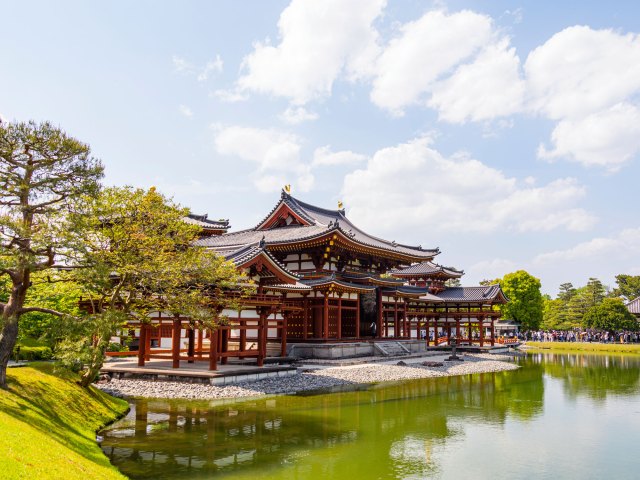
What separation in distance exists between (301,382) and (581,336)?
196 feet

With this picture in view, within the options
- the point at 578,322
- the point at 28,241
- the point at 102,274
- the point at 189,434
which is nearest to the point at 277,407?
the point at 189,434

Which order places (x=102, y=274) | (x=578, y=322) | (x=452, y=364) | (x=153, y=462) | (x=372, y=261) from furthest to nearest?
(x=578, y=322)
(x=372, y=261)
(x=452, y=364)
(x=102, y=274)
(x=153, y=462)

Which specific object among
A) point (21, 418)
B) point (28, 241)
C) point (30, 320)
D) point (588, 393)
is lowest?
point (588, 393)

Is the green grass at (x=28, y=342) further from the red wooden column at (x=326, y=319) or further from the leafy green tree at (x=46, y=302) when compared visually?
the red wooden column at (x=326, y=319)

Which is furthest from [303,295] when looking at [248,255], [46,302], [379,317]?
[46,302]

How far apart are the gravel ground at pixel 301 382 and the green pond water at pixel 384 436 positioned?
116 centimetres

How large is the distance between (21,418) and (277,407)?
939 centimetres

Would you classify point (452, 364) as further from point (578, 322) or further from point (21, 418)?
point (578, 322)

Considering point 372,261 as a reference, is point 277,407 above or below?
below

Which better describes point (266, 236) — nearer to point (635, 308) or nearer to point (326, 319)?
point (326, 319)

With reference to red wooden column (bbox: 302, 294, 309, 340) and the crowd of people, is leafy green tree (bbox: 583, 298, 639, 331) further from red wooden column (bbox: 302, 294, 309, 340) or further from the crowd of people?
red wooden column (bbox: 302, 294, 309, 340)

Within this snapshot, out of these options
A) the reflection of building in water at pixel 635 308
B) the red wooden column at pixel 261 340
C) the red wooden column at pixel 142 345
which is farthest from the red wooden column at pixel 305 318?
the reflection of building in water at pixel 635 308

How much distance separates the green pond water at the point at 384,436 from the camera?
38.7 ft

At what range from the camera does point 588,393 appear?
2462 cm
